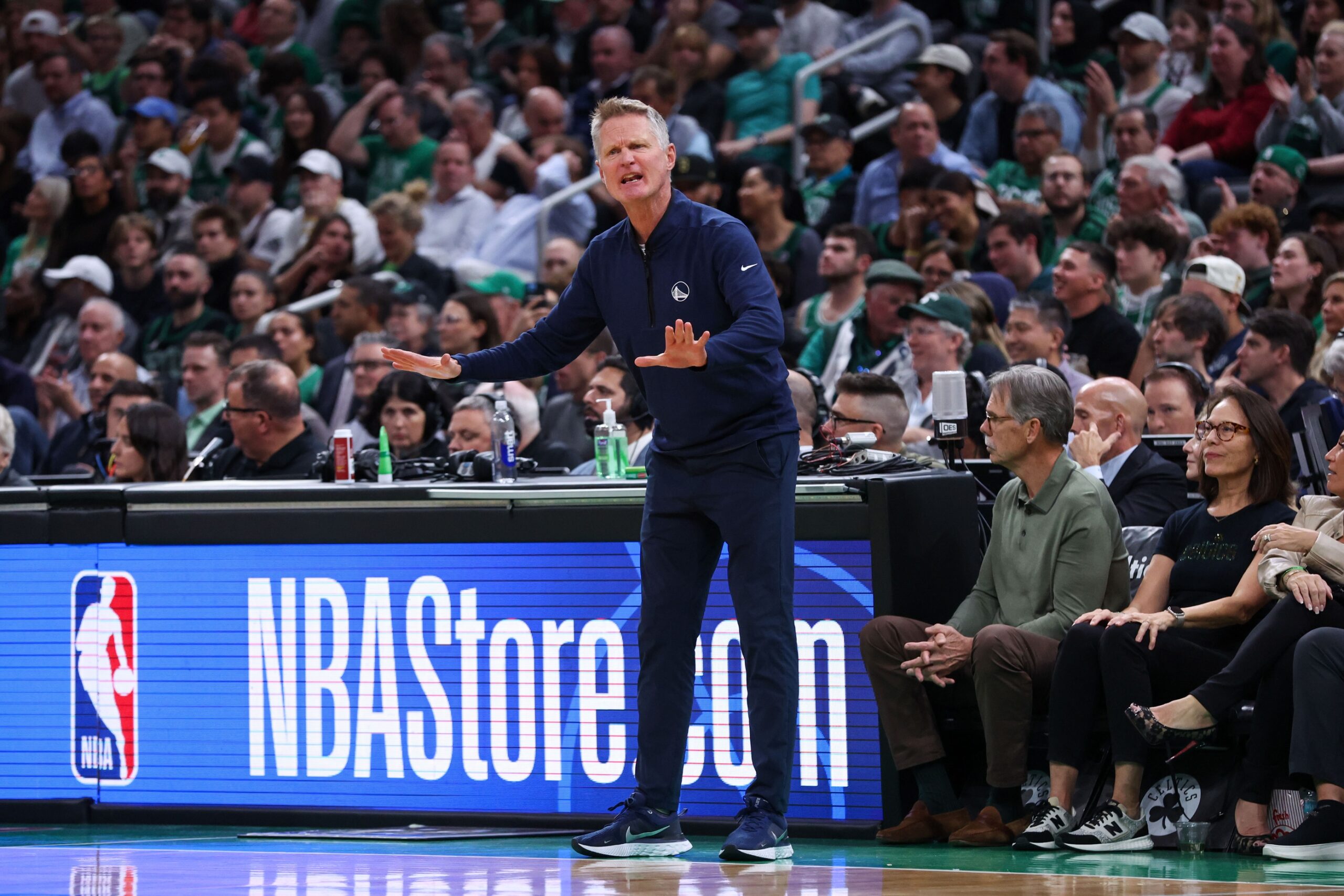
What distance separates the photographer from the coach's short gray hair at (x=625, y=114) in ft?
16.4

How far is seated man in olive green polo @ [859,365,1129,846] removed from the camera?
555 cm

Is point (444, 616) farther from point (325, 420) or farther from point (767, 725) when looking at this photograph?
point (325, 420)

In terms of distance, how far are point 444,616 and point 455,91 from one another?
30.3 feet

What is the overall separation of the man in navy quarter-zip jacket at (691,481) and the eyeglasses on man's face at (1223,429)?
1.43m

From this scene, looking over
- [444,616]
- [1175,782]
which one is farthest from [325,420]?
[1175,782]

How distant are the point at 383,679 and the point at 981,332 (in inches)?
148

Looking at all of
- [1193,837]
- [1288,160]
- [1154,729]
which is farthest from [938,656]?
[1288,160]

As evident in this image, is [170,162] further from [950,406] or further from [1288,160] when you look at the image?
[950,406]

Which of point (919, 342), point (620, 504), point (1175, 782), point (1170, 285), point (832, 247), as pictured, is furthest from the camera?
point (832, 247)

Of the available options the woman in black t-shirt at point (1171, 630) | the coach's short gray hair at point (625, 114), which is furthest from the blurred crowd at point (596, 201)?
the coach's short gray hair at point (625, 114)

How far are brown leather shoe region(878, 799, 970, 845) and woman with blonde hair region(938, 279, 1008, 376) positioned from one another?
332 cm

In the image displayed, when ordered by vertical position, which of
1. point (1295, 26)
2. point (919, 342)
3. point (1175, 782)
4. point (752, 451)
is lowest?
point (1175, 782)

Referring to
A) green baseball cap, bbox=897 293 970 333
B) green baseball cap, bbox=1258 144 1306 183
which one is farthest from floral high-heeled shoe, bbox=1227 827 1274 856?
green baseball cap, bbox=1258 144 1306 183

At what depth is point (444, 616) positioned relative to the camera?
243 inches
